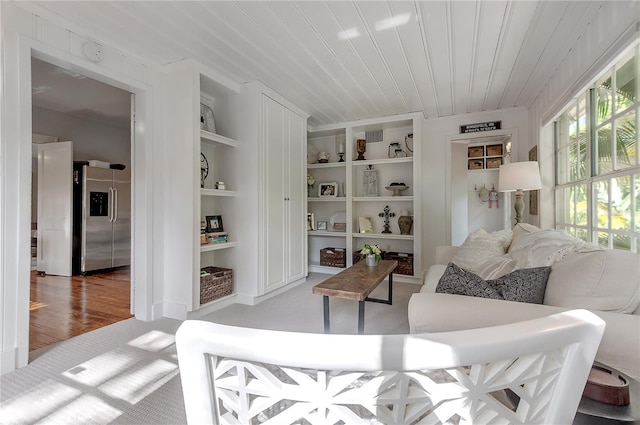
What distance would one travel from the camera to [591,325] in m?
0.41

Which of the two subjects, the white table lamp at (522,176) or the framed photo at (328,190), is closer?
the white table lamp at (522,176)

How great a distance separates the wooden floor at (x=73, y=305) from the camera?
239 centimetres

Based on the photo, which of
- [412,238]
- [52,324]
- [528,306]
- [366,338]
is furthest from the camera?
[412,238]

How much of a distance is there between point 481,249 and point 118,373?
268 centimetres

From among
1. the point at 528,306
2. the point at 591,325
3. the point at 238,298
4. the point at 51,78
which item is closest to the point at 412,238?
the point at 238,298

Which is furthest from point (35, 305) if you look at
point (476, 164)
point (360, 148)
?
point (476, 164)

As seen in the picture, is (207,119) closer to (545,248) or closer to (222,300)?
(222,300)

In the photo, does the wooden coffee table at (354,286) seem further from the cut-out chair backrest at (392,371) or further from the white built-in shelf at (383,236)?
the cut-out chair backrest at (392,371)

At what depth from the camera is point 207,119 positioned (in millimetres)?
3064

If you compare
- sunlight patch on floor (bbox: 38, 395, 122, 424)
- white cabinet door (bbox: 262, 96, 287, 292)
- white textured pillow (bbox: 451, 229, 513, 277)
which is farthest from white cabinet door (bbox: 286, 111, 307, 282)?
sunlight patch on floor (bbox: 38, 395, 122, 424)

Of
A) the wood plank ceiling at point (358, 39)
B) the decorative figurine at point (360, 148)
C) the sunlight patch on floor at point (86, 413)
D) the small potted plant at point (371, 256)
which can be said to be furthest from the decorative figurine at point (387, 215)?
the sunlight patch on floor at point (86, 413)

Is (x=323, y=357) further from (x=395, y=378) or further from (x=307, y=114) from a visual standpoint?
(x=307, y=114)

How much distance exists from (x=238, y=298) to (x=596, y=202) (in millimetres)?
3295

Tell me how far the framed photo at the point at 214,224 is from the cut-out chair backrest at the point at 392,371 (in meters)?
2.89
